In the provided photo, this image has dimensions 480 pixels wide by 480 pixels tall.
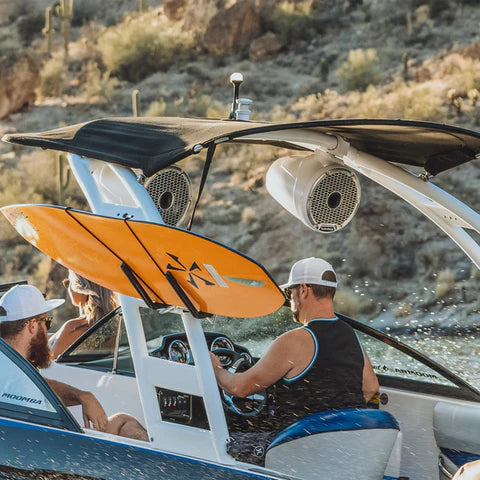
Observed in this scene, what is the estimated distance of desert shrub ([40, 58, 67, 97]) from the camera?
26.2 meters

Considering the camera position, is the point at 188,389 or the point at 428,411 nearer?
the point at 188,389

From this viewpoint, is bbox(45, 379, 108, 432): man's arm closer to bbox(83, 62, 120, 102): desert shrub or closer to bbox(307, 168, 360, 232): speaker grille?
bbox(307, 168, 360, 232): speaker grille

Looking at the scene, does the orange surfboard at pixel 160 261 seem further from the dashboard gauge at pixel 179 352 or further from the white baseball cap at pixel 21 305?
the dashboard gauge at pixel 179 352

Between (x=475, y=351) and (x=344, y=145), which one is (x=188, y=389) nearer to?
(x=344, y=145)

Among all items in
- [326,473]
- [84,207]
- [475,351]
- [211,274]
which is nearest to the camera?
[211,274]

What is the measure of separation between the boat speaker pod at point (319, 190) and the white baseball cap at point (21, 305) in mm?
1428

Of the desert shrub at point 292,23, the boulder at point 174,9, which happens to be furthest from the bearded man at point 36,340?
the boulder at point 174,9

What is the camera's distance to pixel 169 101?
25.3 meters

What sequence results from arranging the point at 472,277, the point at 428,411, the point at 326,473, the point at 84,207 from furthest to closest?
the point at 84,207, the point at 472,277, the point at 428,411, the point at 326,473

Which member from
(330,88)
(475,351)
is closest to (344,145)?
(475,351)

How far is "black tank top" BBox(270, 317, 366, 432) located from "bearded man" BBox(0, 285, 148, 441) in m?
0.74

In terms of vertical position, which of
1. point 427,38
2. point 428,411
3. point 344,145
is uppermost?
point 427,38

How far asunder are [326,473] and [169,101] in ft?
71.7

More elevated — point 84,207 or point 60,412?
point 60,412
